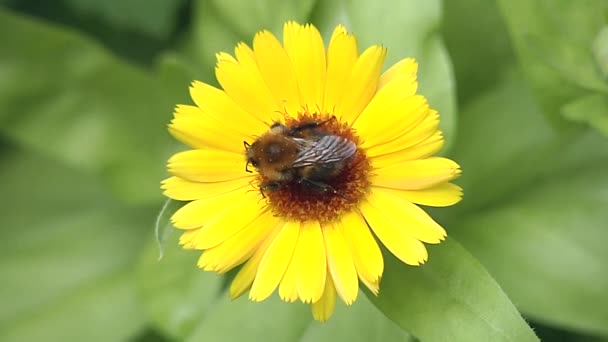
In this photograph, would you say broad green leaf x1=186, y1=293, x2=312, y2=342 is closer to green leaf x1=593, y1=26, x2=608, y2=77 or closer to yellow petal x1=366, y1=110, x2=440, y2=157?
yellow petal x1=366, y1=110, x2=440, y2=157

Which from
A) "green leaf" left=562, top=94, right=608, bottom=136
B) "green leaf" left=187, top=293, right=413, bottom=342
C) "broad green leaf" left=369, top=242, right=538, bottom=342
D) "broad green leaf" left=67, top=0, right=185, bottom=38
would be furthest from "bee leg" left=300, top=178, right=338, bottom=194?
"broad green leaf" left=67, top=0, right=185, bottom=38

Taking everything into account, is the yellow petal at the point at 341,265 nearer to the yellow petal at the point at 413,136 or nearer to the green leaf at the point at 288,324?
the yellow petal at the point at 413,136

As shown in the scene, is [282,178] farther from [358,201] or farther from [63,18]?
[63,18]

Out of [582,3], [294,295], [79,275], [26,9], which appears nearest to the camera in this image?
[294,295]

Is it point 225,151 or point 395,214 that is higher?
point 225,151

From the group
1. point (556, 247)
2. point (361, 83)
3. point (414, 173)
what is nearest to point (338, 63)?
point (361, 83)

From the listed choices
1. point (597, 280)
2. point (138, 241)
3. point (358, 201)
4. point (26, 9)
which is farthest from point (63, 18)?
point (597, 280)

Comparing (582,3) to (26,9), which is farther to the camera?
(26,9)
